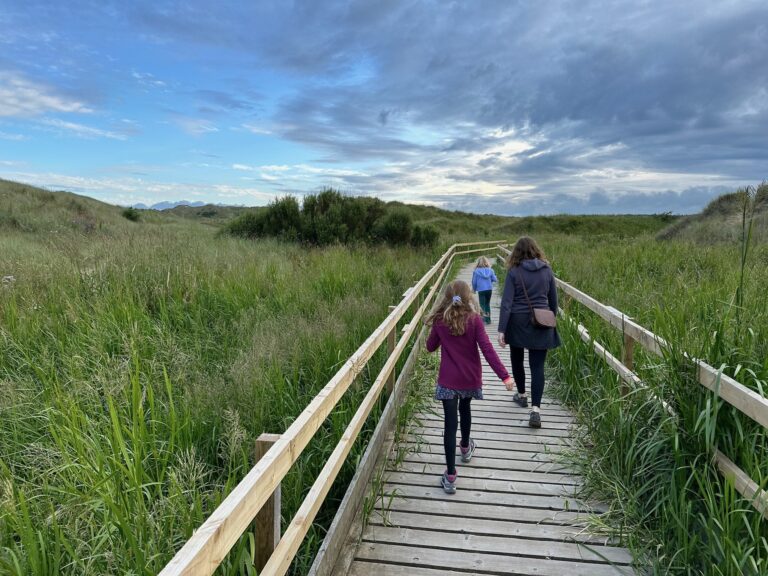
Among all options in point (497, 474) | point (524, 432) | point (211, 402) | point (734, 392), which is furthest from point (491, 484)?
point (211, 402)

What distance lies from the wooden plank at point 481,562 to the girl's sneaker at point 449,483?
2.24 ft

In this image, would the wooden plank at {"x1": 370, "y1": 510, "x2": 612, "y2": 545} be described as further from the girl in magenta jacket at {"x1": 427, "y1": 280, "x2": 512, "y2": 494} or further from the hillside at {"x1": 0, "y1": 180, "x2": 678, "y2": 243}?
the hillside at {"x1": 0, "y1": 180, "x2": 678, "y2": 243}

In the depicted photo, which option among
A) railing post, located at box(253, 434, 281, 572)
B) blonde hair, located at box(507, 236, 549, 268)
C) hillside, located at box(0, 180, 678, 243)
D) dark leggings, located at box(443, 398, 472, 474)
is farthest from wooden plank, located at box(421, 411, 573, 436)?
hillside, located at box(0, 180, 678, 243)

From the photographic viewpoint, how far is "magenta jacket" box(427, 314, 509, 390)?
378 centimetres

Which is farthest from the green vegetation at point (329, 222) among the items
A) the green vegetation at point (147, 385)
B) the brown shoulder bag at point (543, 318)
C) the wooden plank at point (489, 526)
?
the wooden plank at point (489, 526)

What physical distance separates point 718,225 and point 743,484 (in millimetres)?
22779

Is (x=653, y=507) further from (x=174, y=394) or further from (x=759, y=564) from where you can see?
(x=174, y=394)

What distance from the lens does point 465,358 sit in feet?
12.6

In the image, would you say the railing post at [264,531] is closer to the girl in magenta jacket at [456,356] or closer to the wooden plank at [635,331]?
the girl in magenta jacket at [456,356]

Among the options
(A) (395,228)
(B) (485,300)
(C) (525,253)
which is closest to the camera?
(C) (525,253)

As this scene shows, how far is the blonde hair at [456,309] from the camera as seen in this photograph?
3.73 metres

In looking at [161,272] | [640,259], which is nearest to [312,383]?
[161,272]

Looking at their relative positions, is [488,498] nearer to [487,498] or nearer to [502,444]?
[487,498]

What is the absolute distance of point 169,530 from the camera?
2328 mm
